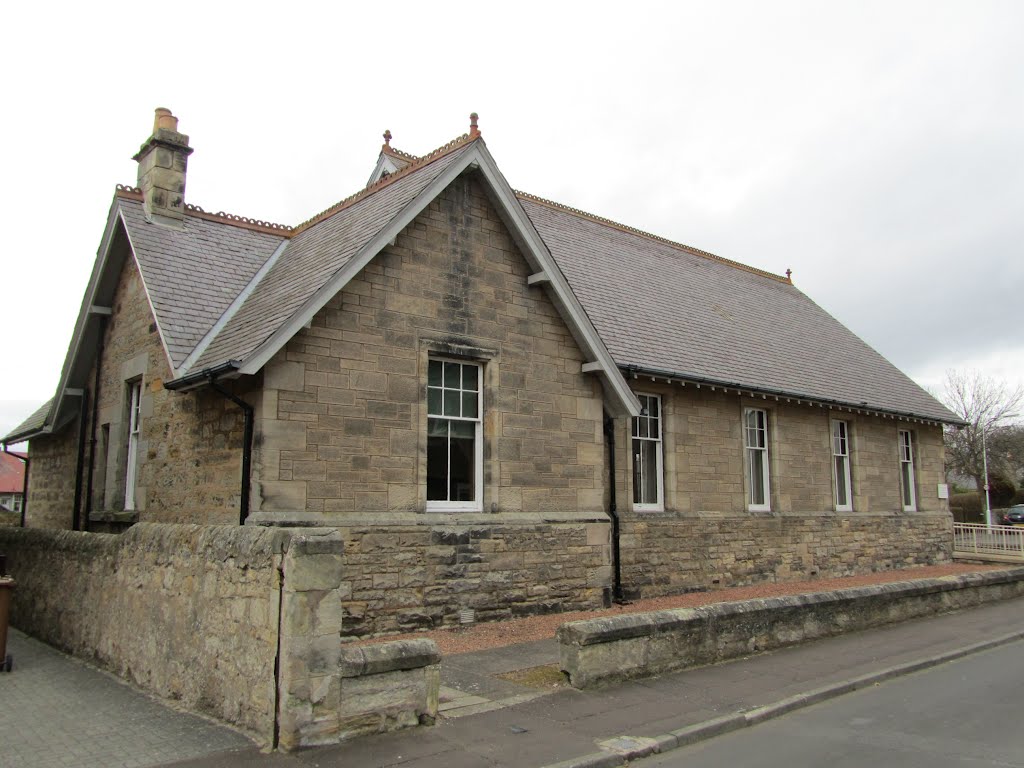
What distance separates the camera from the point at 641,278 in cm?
1967

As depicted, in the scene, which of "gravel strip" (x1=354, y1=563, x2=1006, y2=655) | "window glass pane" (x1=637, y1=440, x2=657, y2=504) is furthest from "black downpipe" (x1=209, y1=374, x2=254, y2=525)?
"window glass pane" (x1=637, y1=440, x2=657, y2=504)

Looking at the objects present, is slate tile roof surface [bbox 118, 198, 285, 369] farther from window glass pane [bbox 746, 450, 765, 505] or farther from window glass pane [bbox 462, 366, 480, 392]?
window glass pane [bbox 746, 450, 765, 505]

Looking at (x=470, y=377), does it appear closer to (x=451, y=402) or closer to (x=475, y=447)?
(x=451, y=402)

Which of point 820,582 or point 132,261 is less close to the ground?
point 132,261

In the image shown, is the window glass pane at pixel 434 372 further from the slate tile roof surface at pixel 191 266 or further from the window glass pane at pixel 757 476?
the window glass pane at pixel 757 476

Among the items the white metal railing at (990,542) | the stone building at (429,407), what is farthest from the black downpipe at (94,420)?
the white metal railing at (990,542)

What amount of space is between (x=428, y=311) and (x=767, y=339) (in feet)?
38.4

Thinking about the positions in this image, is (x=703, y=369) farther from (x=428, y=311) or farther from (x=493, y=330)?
(x=428, y=311)

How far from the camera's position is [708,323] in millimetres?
19359

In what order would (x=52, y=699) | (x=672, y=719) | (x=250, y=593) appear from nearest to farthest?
(x=250, y=593) → (x=672, y=719) → (x=52, y=699)

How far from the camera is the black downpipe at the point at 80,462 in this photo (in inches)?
595

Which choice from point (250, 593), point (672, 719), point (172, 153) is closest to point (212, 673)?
point (250, 593)

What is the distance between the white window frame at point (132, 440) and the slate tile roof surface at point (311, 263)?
2.85 m

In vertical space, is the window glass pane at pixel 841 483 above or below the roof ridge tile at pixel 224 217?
below
